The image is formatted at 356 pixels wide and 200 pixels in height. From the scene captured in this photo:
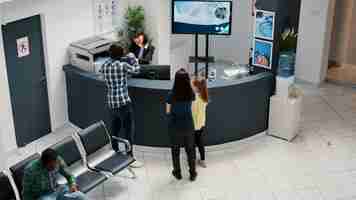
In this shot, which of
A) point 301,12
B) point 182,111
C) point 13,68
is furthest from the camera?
point 301,12

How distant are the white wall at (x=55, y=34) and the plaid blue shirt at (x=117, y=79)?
1.46 meters

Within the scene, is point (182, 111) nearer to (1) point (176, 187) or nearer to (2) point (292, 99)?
(1) point (176, 187)

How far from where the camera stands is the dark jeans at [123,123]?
701 cm

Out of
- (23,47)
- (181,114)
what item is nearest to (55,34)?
(23,47)

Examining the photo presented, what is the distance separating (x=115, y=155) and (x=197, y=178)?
1164 mm

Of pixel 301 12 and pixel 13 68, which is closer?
pixel 13 68

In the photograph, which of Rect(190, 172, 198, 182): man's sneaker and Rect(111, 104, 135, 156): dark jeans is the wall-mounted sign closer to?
Rect(111, 104, 135, 156): dark jeans

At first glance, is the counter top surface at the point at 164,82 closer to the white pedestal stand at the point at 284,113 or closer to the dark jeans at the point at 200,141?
the white pedestal stand at the point at 284,113

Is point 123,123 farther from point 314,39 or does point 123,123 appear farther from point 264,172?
point 314,39

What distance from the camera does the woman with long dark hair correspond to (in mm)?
6305

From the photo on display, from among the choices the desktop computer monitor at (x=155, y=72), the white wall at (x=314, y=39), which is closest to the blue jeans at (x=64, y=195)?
the desktop computer monitor at (x=155, y=72)

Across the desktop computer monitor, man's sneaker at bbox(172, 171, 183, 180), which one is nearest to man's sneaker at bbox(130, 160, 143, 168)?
man's sneaker at bbox(172, 171, 183, 180)

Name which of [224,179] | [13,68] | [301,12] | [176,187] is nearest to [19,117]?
[13,68]

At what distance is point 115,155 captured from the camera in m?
6.75
